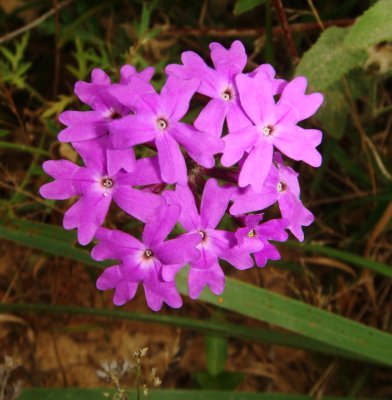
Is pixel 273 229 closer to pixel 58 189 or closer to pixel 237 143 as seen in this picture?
pixel 237 143

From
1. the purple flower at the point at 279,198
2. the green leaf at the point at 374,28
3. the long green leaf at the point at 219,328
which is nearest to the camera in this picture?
the purple flower at the point at 279,198

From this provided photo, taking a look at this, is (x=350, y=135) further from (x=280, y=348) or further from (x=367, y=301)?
A: (x=280, y=348)

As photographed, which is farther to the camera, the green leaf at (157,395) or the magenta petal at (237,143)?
the green leaf at (157,395)

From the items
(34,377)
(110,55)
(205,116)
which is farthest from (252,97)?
(34,377)

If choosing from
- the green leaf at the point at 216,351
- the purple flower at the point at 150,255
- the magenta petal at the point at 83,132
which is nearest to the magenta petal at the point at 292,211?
the purple flower at the point at 150,255

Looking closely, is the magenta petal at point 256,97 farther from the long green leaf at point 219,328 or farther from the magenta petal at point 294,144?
the long green leaf at point 219,328

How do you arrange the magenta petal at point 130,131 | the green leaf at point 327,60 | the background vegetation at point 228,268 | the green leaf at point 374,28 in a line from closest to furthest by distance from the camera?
the magenta petal at point 130,131 → the green leaf at point 374,28 → the green leaf at point 327,60 → the background vegetation at point 228,268
